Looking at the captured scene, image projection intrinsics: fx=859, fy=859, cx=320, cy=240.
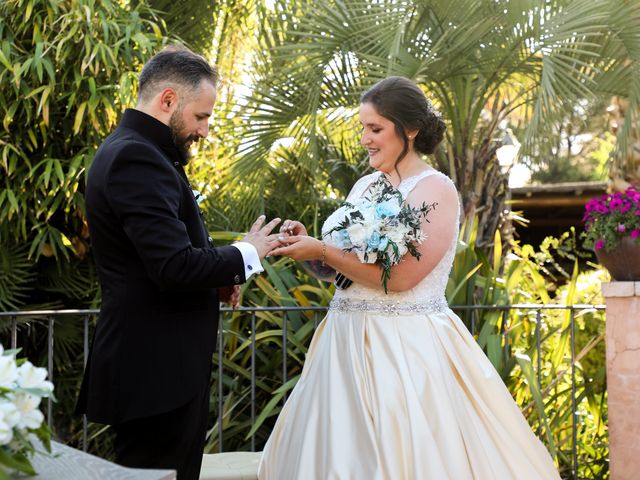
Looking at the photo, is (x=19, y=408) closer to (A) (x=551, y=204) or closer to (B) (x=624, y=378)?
(B) (x=624, y=378)

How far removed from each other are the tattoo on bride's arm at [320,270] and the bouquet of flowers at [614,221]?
1744mm

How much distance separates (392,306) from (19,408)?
180 cm

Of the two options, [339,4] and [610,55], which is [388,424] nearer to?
[339,4]

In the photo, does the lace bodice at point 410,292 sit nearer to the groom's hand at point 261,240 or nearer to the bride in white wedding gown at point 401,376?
the bride in white wedding gown at point 401,376

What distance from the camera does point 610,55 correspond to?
621 centimetres

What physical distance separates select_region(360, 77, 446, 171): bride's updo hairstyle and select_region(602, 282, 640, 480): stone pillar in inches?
69.0

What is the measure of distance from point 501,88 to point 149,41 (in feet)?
8.98

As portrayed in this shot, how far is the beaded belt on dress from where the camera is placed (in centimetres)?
295

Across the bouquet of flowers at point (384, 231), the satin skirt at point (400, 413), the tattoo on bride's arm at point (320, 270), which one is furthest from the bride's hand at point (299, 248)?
the tattoo on bride's arm at point (320, 270)

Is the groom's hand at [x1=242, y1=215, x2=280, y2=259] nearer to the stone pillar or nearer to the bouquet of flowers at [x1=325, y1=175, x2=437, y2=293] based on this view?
the bouquet of flowers at [x1=325, y1=175, x2=437, y2=293]

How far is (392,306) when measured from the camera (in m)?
2.95

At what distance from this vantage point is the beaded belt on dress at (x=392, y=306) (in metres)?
2.95

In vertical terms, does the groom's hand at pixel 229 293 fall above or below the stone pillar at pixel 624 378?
above

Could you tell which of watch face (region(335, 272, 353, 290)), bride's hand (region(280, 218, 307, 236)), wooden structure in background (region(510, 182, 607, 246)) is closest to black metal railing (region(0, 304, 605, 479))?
watch face (region(335, 272, 353, 290))
